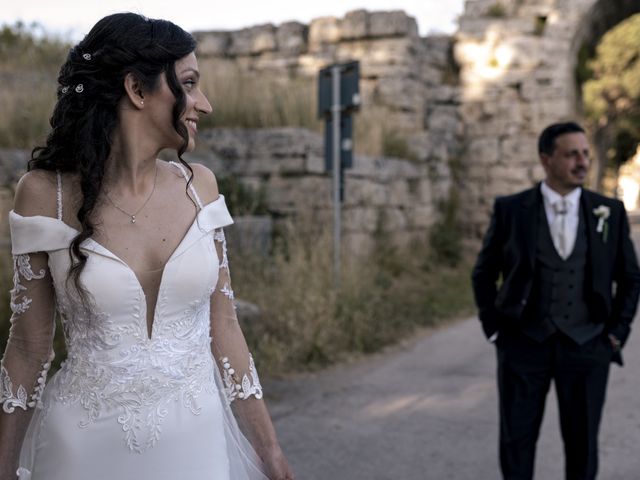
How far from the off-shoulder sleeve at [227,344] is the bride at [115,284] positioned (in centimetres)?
11

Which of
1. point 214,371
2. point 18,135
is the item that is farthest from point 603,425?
point 18,135

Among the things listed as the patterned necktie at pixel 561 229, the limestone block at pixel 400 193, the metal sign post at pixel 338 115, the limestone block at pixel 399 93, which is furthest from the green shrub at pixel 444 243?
the patterned necktie at pixel 561 229

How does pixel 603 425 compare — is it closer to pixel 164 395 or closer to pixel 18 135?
pixel 164 395

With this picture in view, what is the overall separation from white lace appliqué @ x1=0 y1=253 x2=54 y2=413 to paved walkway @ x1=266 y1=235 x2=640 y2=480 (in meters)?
3.02

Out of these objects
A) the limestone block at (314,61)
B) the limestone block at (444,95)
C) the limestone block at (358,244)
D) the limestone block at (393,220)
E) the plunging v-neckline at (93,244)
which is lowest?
the limestone block at (358,244)

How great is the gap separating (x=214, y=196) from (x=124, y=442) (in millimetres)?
689

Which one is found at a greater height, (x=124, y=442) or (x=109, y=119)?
(x=109, y=119)

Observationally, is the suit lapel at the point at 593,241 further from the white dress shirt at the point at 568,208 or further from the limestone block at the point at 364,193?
the limestone block at the point at 364,193

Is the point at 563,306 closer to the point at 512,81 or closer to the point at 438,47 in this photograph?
the point at 512,81

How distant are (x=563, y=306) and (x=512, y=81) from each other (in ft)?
37.7

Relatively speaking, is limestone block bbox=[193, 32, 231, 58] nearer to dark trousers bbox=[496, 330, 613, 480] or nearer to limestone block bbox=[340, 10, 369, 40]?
limestone block bbox=[340, 10, 369, 40]

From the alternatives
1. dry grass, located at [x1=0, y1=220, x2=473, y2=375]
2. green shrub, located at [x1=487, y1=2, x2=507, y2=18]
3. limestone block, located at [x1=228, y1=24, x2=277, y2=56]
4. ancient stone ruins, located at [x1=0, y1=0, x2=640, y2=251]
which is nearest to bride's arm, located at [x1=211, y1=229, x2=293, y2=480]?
dry grass, located at [x1=0, y1=220, x2=473, y2=375]

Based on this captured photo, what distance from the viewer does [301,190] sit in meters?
10.7

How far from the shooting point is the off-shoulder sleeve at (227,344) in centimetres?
226
